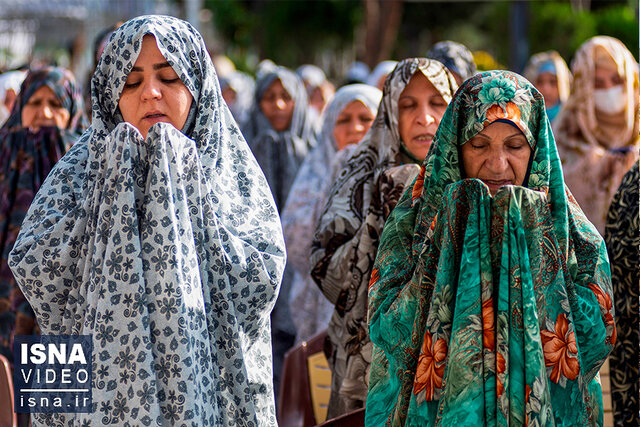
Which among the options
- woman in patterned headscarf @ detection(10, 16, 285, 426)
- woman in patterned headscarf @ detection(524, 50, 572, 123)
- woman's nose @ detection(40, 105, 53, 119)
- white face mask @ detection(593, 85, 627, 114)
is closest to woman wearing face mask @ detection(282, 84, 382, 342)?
woman's nose @ detection(40, 105, 53, 119)

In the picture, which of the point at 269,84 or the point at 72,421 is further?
the point at 269,84

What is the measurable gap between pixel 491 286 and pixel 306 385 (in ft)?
4.95

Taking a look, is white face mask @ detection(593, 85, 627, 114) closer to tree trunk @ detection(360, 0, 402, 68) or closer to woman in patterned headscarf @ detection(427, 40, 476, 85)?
woman in patterned headscarf @ detection(427, 40, 476, 85)

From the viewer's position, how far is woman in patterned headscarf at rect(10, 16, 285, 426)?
2496 mm

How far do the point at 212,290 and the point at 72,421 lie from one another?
0.52m

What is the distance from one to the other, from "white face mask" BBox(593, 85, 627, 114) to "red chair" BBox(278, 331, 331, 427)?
2.90 m

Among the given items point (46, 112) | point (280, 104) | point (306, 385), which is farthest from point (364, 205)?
point (280, 104)

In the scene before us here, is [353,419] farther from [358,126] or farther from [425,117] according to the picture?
[358,126]

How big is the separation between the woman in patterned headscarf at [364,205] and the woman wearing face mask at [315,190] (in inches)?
39.4

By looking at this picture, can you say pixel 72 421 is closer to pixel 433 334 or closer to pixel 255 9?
pixel 433 334

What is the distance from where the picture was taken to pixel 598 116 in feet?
19.2

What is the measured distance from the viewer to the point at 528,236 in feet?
7.97

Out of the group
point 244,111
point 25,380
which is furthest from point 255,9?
point 25,380

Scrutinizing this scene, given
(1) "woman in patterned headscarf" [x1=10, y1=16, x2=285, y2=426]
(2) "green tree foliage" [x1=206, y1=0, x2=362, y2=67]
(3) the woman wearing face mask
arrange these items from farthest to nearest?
1. (2) "green tree foliage" [x1=206, y1=0, x2=362, y2=67]
2. (3) the woman wearing face mask
3. (1) "woman in patterned headscarf" [x1=10, y1=16, x2=285, y2=426]
